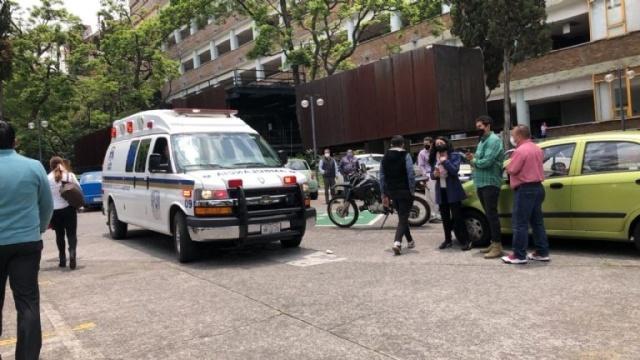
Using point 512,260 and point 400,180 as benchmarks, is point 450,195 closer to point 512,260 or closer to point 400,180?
point 400,180

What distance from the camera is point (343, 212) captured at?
1204cm

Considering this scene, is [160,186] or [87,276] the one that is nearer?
[87,276]

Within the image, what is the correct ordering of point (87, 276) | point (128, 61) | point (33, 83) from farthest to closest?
point (128, 61) → point (33, 83) → point (87, 276)

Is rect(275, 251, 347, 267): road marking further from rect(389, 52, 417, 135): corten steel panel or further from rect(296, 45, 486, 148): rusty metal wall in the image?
rect(389, 52, 417, 135): corten steel panel

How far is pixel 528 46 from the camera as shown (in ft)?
85.1

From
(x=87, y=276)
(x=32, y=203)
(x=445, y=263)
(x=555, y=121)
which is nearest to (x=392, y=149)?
(x=445, y=263)

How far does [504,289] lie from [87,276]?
5.87 m

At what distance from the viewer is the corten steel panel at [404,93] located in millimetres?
20891

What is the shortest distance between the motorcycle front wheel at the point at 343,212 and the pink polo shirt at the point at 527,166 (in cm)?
524

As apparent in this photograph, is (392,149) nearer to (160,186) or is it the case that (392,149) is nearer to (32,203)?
(160,186)

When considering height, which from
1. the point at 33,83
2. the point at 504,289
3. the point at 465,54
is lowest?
the point at 504,289

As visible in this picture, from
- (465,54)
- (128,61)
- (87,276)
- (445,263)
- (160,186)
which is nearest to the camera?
(445,263)

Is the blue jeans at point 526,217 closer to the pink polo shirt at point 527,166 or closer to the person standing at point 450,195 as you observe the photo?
the pink polo shirt at point 527,166

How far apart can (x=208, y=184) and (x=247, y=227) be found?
85 cm
